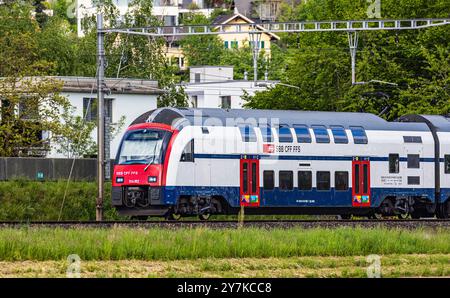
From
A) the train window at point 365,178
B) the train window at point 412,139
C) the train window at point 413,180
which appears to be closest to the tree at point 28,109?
the train window at point 365,178

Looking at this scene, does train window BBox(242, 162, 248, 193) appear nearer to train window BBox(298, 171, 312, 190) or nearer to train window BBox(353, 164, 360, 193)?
train window BBox(298, 171, 312, 190)

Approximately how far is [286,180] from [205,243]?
16083 mm

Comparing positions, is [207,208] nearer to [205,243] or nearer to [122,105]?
[205,243]

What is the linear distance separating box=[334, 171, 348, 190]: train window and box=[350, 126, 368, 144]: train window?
1.24 meters

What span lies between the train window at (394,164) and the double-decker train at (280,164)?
0.12 feet

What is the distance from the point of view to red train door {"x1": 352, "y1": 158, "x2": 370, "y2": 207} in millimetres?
43719

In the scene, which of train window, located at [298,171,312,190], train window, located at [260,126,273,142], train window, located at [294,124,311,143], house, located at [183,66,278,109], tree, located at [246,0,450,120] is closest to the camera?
train window, located at [260,126,273,142]

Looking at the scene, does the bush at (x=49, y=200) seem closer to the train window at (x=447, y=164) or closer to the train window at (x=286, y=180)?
the train window at (x=286, y=180)

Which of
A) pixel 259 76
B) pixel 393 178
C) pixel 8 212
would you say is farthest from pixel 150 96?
pixel 259 76

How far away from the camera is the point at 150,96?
211 feet

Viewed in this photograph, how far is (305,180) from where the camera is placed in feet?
140

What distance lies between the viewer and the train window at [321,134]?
141 feet

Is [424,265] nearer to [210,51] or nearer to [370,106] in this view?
[370,106]

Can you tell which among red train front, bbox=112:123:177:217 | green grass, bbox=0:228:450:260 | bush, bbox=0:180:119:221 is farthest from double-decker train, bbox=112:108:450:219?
green grass, bbox=0:228:450:260
